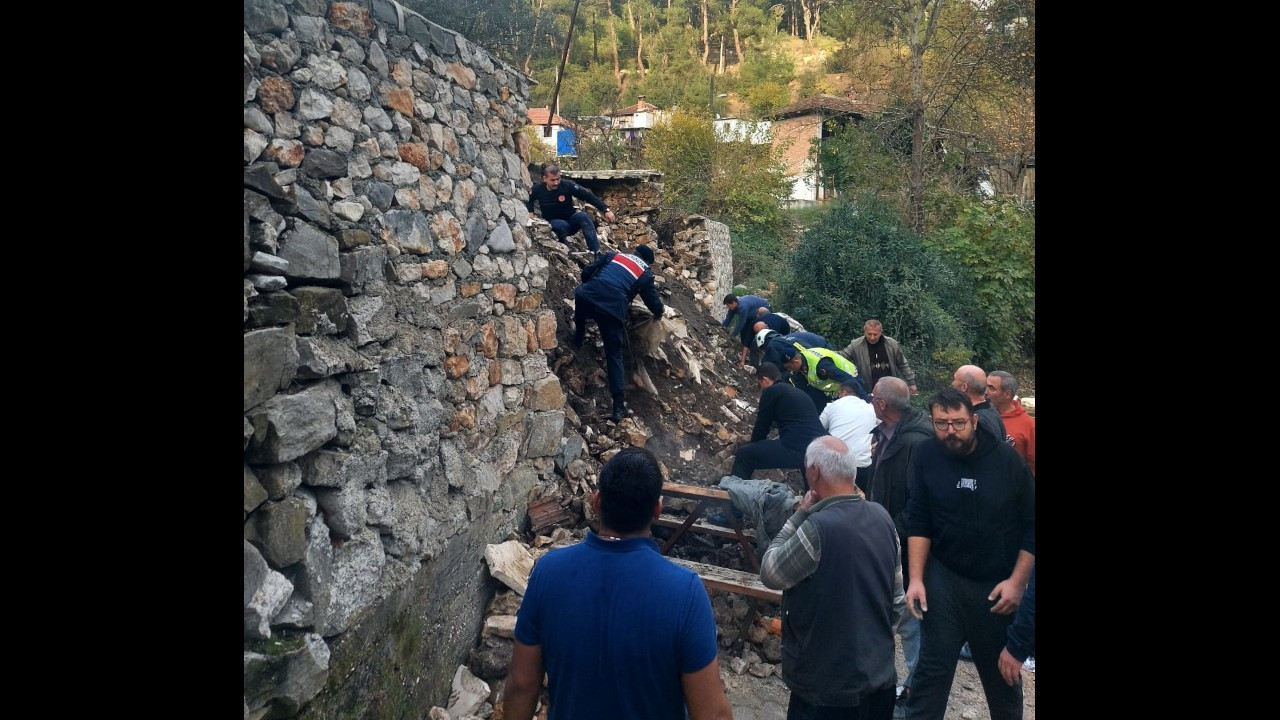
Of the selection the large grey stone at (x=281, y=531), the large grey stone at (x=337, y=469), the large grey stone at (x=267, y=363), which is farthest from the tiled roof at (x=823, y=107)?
the large grey stone at (x=281, y=531)

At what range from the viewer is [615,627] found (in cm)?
204

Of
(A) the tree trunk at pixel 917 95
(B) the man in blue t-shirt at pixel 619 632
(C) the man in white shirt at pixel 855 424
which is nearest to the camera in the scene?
(B) the man in blue t-shirt at pixel 619 632

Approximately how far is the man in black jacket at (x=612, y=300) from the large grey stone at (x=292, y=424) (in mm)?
3437

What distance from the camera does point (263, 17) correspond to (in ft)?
9.54

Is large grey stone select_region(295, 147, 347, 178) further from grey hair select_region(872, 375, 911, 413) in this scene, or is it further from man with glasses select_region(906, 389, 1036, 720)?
grey hair select_region(872, 375, 911, 413)

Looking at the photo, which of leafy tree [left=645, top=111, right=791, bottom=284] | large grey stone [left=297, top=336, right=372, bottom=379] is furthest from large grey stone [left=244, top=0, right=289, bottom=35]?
leafy tree [left=645, top=111, right=791, bottom=284]

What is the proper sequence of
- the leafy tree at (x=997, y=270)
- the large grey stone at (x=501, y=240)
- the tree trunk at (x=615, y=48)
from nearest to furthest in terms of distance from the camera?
1. the large grey stone at (x=501, y=240)
2. the leafy tree at (x=997, y=270)
3. the tree trunk at (x=615, y=48)

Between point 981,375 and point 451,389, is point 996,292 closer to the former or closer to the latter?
point 981,375

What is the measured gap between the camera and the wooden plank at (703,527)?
211 inches

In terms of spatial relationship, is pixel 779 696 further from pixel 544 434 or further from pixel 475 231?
pixel 475 231

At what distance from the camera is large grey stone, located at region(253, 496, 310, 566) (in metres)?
2.53

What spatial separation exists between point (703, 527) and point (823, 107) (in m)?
19.7

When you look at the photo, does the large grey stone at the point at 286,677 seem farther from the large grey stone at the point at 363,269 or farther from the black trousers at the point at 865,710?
the black trousers at the point at 865,710
